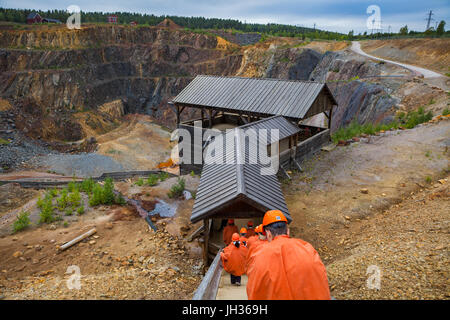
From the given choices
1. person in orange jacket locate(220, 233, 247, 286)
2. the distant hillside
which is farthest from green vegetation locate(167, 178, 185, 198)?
the distant hillside

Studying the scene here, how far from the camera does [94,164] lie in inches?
1117

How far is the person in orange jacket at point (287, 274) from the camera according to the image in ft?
10.5

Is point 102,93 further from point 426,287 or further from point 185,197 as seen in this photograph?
point 426,287

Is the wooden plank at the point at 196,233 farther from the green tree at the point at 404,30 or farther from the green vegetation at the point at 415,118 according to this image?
the green tree at the point at 404,30

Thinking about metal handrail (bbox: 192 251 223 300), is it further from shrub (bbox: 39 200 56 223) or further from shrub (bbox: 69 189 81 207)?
shrub (bbox: 69 189 81 207)

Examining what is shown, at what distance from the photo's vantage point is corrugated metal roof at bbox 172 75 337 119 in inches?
616

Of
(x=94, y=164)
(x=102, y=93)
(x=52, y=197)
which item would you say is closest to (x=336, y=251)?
(x=52, y=197)

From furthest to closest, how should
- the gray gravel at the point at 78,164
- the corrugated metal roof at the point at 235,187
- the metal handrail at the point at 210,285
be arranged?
1. the gray gravel at the point at 78,164
2. the corrugated metal roof at the point at 235,187
3. the metal handrail at the point at 210,285

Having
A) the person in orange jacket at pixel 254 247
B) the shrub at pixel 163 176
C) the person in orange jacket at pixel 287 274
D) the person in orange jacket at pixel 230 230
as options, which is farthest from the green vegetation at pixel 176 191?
the person in orange jacket at pixel 287 274

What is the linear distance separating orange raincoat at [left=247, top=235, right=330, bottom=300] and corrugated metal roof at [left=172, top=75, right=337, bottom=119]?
39.7ft

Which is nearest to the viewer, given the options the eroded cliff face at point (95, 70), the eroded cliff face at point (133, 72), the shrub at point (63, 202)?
the shrub at point (63, 202)

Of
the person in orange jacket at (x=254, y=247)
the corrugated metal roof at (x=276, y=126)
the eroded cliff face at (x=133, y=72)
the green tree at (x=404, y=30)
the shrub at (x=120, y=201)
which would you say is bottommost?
Result: the shrub at (x=120, y=201)

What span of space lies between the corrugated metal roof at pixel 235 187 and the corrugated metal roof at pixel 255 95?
656cm

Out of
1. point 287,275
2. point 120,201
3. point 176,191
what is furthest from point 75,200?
point 287,275
